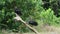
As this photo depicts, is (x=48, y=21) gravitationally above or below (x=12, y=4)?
below

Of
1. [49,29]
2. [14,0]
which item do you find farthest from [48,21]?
[14,0]

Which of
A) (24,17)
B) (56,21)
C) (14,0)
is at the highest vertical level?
(14,0)

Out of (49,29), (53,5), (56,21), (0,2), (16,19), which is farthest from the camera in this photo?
(53,5)

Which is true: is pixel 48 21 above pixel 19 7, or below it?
below

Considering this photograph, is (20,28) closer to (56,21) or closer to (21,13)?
(21,13)

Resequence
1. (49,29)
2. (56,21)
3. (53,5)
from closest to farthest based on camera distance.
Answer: (49,29) < (56,21) < (53,5)

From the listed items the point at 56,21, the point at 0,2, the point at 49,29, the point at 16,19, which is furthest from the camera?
the point at 56,21

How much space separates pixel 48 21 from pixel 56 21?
1648mm

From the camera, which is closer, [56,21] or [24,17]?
[24,17]

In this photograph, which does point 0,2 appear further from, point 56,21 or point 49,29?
point 56,21

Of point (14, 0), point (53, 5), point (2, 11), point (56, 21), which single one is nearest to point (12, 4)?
point (14, 0)

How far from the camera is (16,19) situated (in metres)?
14.8

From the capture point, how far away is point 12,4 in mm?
15086

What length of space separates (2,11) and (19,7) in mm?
1563
